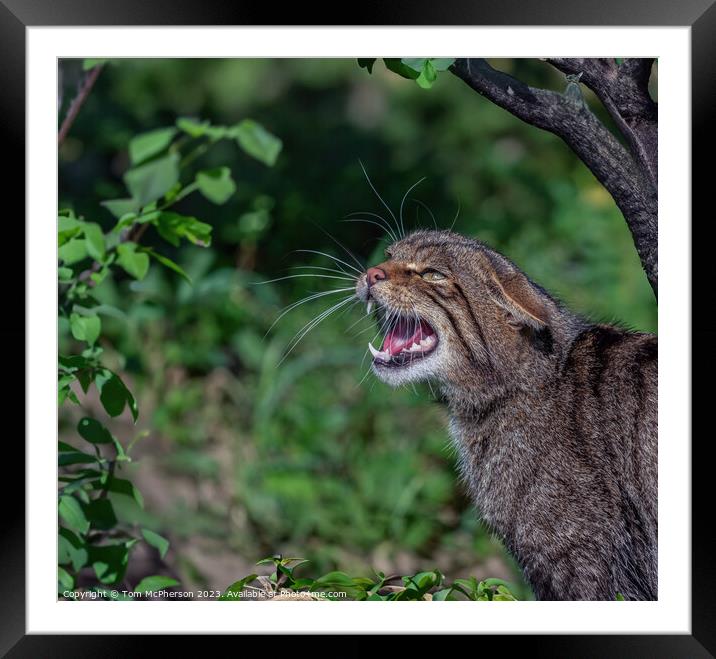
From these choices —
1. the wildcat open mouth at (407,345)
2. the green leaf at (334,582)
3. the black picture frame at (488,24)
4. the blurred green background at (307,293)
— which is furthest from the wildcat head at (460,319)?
the green leaf at (334,582)

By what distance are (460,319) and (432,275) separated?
181 millimetres

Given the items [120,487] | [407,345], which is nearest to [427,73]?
[407,345]

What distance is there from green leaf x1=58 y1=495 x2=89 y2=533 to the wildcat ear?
1379mm

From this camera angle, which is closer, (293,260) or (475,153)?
(293,260)

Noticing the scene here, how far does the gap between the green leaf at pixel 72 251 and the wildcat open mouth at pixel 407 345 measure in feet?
2.91

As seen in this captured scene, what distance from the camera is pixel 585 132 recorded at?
2.87 m

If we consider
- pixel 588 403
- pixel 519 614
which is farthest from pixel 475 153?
pixel 519 614

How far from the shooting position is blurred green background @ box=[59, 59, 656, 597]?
471 centimetres

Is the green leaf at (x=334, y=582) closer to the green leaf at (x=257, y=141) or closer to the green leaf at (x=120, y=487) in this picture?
the green leaf at (x=120, y=487)

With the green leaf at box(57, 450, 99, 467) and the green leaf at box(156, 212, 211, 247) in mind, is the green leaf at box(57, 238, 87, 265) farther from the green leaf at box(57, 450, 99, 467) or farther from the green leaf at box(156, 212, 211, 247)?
the green leaf at box(57, 450, 99, 467)
